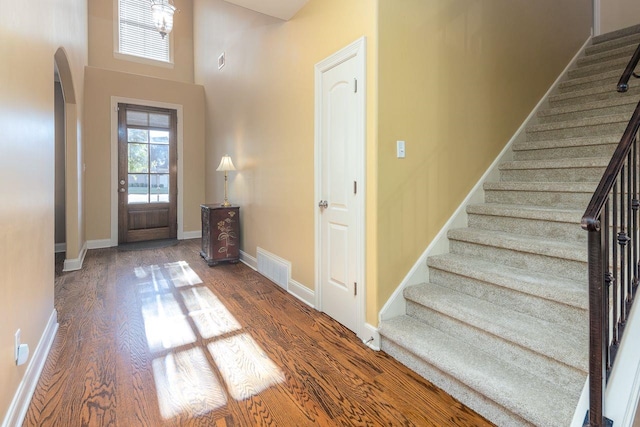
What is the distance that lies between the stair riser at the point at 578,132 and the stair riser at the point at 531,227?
3.75ft

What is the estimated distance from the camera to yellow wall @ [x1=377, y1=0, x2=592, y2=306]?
2277mm

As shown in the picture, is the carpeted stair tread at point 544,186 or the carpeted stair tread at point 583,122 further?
the carpeted stair tread at point 583,122

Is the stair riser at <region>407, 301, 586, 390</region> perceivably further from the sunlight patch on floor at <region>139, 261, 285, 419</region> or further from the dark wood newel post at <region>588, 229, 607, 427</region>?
the sunlight patch on floor at <region>139, 261, 285, 419</region>

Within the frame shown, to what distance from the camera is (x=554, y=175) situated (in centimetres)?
275

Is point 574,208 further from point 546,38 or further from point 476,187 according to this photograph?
point 546,38

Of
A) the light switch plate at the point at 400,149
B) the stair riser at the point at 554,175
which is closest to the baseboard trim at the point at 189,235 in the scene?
the light switch plate at the point at 400,149

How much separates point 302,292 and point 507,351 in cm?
182

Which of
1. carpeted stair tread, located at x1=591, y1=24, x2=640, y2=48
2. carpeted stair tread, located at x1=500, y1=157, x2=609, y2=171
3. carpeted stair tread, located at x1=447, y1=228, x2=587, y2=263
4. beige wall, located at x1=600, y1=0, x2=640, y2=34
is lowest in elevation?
carpeted stair tread, located at x1=447, y1=228, x2=587, y2=263

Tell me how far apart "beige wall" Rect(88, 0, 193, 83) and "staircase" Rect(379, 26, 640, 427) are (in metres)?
6.51

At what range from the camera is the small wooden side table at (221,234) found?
4406 millimetres

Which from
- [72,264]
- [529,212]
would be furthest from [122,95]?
[529,212]

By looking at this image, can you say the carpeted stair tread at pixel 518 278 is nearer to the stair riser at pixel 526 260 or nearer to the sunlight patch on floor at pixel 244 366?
the stair riser at pixel 526 260

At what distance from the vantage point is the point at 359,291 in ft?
7.82

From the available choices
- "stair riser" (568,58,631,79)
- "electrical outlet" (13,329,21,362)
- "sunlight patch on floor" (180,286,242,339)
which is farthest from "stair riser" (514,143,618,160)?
"electrical outlet" (13,329,21,362)
